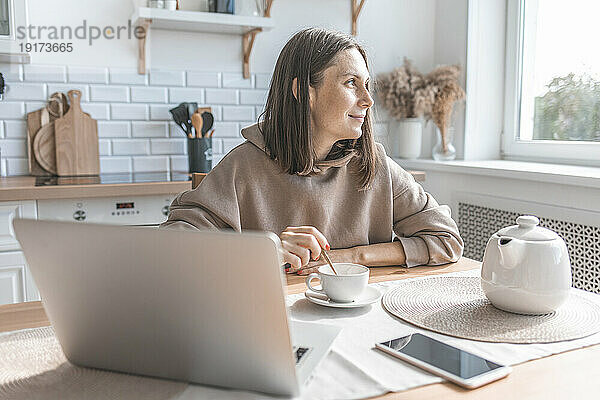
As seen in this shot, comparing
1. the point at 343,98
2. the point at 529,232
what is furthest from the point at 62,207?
the point at 529,232

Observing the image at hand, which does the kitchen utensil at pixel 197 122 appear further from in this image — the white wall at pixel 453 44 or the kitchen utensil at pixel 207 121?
the white wall at pixel 453 44

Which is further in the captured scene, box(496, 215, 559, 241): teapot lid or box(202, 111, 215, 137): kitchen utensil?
box(202, 111, 215, 137): kitchen utensil

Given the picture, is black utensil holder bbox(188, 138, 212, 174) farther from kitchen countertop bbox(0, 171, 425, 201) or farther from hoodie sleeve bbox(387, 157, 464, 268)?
hoodie sleeve bbox(387, 157, 464, 268)

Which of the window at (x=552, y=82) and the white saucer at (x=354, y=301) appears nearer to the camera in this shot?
the white saucer at (x=354, y=301)

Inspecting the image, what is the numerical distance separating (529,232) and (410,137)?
2232 millimetres

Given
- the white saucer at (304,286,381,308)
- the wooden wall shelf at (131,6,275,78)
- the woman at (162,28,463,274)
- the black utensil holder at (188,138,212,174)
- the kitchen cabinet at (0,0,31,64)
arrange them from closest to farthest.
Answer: the white saucer at (304,286,381,308)
the woman at (162,28,463,274)
the kitchen cabinet at (0,0,31,64)
the wooden wall shelf at (131,6,275,78)
the black utensil holder at (188,138,212,174)

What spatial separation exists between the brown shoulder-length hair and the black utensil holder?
1.17 metres

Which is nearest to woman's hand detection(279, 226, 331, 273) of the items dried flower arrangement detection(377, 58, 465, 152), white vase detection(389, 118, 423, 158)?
dried flower arrangement detection(377, 58, 465, 152)

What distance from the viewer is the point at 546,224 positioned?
234 cm

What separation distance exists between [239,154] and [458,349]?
0.89m

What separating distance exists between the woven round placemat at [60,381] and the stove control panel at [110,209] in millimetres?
1450

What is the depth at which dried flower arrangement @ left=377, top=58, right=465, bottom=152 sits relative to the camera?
9.62ft
